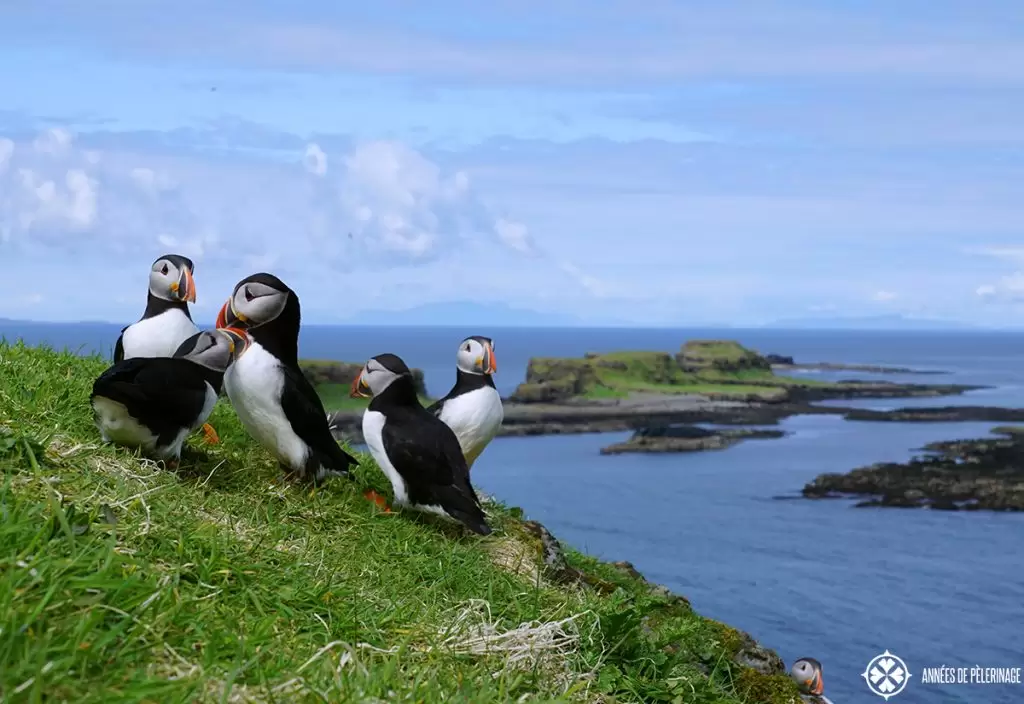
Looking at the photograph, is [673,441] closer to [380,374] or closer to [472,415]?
[472,415]

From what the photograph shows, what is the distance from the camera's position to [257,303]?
8430 mm

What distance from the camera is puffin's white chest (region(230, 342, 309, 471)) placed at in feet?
26.9

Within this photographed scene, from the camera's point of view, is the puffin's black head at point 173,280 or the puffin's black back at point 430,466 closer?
the puffin's black back at point 430,466

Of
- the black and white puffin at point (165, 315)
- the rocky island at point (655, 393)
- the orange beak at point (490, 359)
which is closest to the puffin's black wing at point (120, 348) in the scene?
the black and white puffin at point (165, 315)

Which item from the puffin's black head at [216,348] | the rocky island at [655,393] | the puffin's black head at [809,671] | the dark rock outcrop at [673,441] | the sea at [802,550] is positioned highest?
the puffin's black head at [216,348]

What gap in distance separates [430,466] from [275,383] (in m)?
1.44

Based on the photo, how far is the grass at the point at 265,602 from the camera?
13.9ft

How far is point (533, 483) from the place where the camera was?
71.9 metres

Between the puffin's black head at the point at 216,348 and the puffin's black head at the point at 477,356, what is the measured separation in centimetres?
250

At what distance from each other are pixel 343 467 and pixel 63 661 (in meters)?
5.06

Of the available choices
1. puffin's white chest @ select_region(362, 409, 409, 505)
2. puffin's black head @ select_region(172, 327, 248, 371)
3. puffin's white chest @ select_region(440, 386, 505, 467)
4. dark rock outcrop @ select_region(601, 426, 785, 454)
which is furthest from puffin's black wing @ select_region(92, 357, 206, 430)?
dark rock outcrop @ select_region(601, 426, 785, 454)

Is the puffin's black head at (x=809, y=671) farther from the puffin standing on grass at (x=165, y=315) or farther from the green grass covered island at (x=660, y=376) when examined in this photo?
the green grass covered island at (x=660, y=376)

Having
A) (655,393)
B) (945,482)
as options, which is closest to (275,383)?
(945,482)

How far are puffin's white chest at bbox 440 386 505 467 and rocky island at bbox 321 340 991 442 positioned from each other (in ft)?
240
